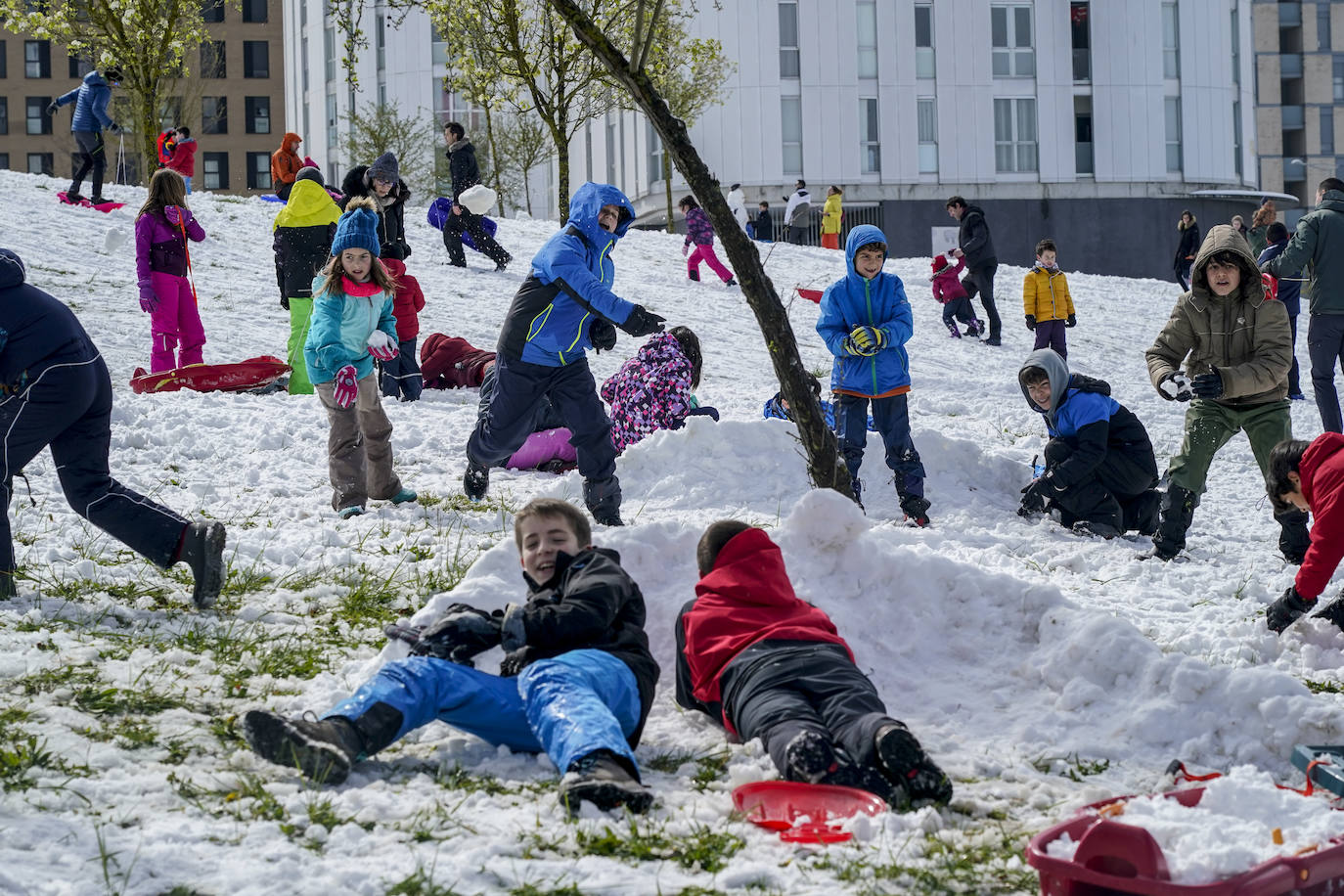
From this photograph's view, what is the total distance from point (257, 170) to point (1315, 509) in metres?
60.2

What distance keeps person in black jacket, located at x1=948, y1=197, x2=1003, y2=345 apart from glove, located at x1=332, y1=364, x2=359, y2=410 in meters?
10.4

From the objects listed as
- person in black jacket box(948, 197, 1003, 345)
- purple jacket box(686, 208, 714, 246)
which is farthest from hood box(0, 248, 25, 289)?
purple jacket box(686, 208, 714, 246)

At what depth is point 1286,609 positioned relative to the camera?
4922 millimetres

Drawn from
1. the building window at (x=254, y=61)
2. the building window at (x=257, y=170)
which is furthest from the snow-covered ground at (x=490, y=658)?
the building window at (x=254, y=61)

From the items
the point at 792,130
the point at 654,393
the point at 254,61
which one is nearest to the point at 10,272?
the point at 654,393

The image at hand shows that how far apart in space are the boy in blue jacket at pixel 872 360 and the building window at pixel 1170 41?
117ft

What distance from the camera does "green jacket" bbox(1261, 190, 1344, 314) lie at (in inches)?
372

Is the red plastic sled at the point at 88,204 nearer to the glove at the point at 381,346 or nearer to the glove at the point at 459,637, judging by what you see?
the glove at the point at 381,346

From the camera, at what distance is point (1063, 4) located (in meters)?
38.9

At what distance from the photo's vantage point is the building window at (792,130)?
3781cm

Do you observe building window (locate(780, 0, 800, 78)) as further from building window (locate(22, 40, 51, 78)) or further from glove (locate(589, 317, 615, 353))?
building window (locate(22, 40, 51, 78))

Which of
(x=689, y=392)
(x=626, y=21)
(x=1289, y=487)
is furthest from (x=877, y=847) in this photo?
(x=626, y=21)

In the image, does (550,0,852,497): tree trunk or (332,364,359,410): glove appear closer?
(550,0,852,497): tree trunk

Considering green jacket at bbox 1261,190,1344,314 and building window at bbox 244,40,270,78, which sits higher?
building window at bbox 244,40,270,78
